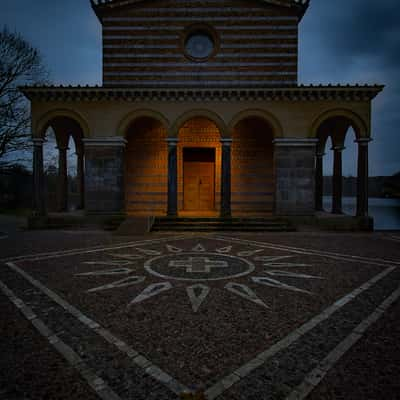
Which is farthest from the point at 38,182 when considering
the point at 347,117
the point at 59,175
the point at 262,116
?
the point at 347,117

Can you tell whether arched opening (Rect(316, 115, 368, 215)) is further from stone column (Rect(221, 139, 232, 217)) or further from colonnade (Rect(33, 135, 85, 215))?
colonnade (Rect(33, 135, 85, 215))

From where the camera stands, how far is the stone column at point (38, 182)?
40.3 feet

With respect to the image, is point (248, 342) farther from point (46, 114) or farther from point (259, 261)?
point (46, 114)

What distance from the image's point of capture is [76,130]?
1552 cm

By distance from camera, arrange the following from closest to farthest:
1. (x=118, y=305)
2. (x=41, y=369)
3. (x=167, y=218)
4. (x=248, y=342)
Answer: (x=41, y=369) < (x=248, y=342) < (x=118, y=305) < (x=167, y=218)

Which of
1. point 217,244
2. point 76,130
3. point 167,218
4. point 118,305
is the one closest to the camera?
point 118,305

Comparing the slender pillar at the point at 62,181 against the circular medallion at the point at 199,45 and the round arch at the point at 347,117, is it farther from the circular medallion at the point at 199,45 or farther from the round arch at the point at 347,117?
the round arch at the point at 347,117

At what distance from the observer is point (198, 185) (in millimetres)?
15727

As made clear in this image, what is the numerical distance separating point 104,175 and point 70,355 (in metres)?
11.0

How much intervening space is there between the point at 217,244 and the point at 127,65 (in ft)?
40.5

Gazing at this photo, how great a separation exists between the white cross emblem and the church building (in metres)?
6.16

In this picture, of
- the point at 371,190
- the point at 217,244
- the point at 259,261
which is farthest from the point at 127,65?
the point at 371,190

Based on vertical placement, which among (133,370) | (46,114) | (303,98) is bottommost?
(133,370)

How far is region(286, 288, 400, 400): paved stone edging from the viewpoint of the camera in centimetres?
213
